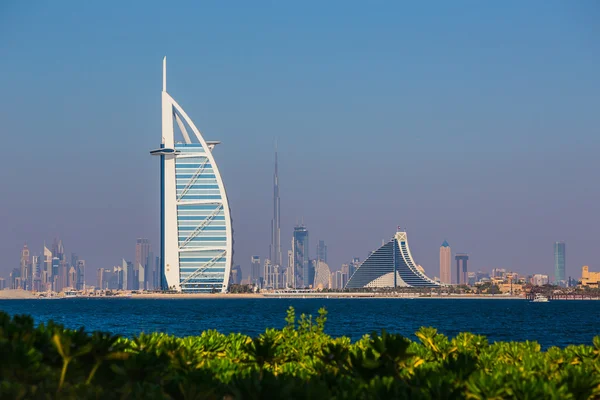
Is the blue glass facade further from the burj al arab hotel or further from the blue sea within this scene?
the blue sea

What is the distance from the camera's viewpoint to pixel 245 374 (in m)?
12.0

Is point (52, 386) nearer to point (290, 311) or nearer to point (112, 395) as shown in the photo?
point (112, 395)

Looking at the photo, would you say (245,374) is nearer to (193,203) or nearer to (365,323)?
(365,323)

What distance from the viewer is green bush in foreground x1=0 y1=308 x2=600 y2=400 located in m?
9.98

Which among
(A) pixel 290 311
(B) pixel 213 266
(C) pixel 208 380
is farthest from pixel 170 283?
(C) pixel 208 380

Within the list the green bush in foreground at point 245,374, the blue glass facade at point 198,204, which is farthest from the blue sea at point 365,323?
the blue glass facade at point 198,204

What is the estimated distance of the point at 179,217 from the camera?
549 ft

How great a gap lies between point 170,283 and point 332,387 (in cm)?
→ 16493

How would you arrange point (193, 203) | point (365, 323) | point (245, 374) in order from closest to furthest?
point (245, 374), point (365, 323), point (193, 203)

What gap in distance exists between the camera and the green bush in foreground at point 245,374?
32.7 feet

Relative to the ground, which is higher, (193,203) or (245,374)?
(193,203)

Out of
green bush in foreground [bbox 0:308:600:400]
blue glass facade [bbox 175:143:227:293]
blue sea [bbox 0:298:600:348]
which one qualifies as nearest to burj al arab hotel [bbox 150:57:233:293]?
blue glass facade [bbox 175:143:227:293]

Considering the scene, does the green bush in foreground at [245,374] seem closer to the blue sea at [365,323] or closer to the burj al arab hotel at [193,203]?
the blue sea at [365,323]

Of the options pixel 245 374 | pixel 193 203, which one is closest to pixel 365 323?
pixel 245 374
